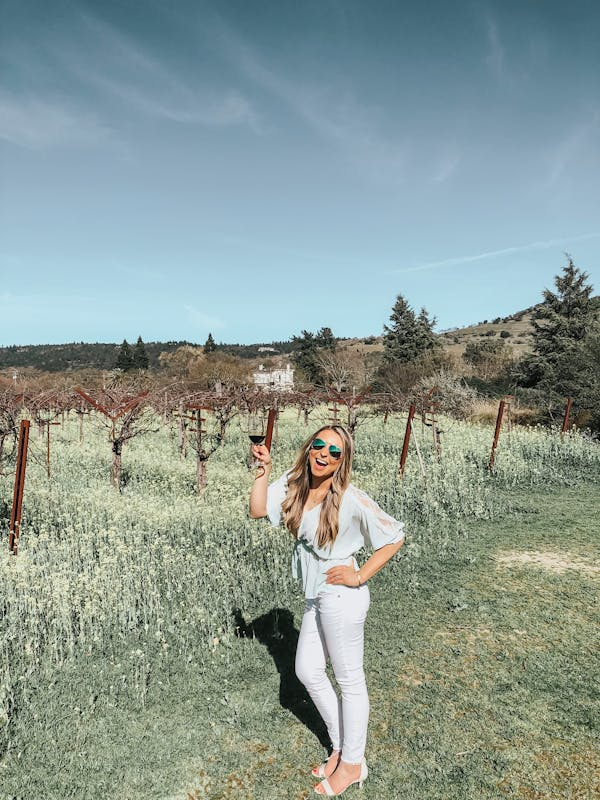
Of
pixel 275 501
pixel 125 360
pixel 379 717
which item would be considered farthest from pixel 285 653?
pixel 125 360

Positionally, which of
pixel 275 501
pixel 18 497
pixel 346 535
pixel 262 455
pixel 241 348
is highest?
pixel 241 348

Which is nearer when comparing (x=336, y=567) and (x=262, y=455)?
(x=336, y=567)

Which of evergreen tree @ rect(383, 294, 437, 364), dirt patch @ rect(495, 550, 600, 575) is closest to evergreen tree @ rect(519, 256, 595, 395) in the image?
evergreen tree @ rect(383, 294, 437, 364)

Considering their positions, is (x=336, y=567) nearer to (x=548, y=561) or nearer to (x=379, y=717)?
(x=379, y=717)

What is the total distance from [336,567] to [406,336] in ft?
180

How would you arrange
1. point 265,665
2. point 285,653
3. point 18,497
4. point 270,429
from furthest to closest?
point 18,497 < point 270,429 < point 285,653 < point 265,665

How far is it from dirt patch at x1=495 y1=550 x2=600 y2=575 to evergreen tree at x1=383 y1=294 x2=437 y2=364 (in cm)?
4664

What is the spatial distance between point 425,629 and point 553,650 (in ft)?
3.88

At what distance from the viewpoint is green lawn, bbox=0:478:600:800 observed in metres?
3.18

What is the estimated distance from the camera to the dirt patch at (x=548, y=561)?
7.05 metres

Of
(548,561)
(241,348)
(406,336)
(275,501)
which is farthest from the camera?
(241,348)

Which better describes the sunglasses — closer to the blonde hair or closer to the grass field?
the blonde hair

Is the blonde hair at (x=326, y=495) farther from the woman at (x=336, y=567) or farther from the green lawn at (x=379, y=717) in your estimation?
the green lawn at (x=379, y=717)

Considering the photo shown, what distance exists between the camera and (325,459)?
2.89 m
